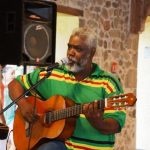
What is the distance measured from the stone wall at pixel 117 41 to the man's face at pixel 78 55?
2.31m

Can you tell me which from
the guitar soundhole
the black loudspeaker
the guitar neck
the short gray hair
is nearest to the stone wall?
the black loudspeaker

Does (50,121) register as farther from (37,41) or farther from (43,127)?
(37,41)

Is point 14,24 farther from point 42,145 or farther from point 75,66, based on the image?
point 42,145

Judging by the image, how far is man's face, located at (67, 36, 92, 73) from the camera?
2705 mm

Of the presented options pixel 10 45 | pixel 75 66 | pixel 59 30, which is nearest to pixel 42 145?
pixel 75 66

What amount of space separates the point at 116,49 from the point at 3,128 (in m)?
3.09

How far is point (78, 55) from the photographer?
8.96ft

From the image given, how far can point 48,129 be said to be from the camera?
9.39 ft

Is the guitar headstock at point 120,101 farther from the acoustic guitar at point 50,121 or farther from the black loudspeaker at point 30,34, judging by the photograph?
the black loudspeaker at point 30,34

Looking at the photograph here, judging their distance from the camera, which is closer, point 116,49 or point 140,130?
point 116,49

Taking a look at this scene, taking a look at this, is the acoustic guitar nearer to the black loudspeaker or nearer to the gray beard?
the gray beard

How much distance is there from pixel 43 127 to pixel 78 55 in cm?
56

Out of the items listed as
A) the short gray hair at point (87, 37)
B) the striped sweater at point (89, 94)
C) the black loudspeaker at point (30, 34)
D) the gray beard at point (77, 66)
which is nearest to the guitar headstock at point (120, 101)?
the striped sweater at point (89, 94)

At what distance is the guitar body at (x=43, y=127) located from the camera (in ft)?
9.07
